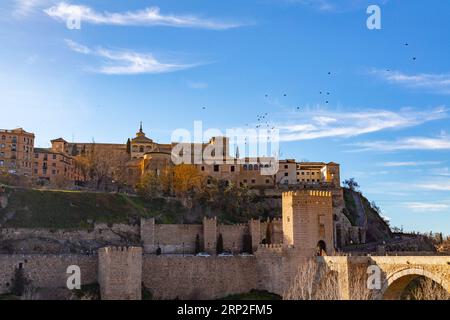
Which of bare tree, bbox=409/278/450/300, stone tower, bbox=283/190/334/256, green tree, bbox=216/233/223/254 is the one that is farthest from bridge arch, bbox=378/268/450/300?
green tree, bbox=216/233/223/254

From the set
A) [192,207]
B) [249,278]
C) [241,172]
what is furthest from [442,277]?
[241,172]

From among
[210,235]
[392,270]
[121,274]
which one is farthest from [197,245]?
[392,270]

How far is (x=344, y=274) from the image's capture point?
37031 mm

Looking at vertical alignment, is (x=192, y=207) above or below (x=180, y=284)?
above

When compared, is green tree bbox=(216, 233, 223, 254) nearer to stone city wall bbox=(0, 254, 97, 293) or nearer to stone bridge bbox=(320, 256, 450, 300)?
stone city wall bbox=(0, 254, 97, 293)

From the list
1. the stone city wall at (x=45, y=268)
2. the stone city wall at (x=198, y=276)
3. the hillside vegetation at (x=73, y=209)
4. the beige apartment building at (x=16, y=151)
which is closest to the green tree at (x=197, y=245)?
the hillside vegetation at (x=73, y=209)

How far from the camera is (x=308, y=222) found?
1708 inches

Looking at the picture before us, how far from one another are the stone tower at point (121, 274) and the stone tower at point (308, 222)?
1140 cm

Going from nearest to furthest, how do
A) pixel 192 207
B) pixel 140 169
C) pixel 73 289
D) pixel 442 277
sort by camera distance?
pixel 442 277
pixel 73 289
pixel 192 207
pixel 140 169

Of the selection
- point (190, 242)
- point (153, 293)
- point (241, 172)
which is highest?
point (241, 172)

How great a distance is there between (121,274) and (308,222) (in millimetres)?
14057
